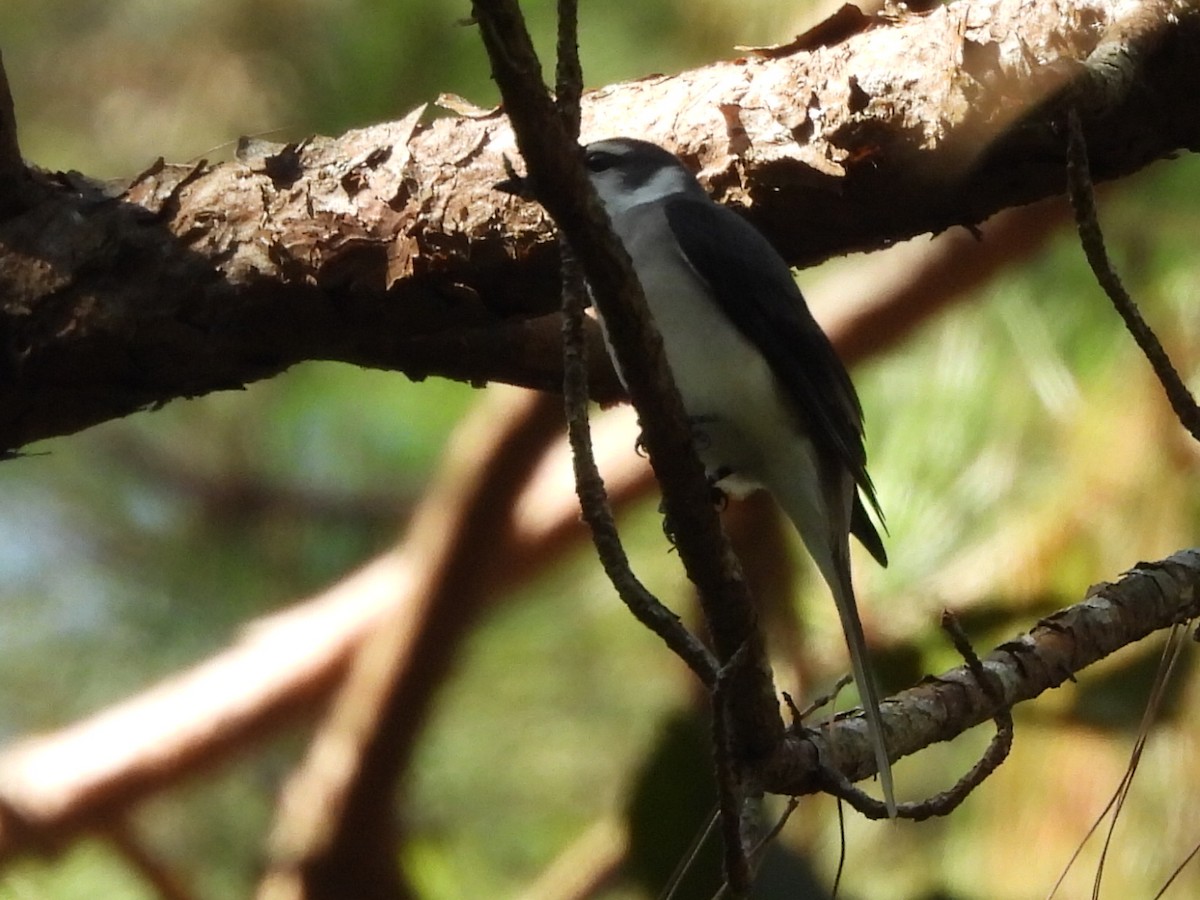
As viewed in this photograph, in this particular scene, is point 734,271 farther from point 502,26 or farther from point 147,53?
point 147,53

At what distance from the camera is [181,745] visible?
2.45m

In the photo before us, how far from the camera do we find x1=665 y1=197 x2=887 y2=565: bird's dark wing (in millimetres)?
1730

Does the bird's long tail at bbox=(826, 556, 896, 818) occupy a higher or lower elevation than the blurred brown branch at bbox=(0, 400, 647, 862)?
lower

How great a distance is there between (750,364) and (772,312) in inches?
2.8

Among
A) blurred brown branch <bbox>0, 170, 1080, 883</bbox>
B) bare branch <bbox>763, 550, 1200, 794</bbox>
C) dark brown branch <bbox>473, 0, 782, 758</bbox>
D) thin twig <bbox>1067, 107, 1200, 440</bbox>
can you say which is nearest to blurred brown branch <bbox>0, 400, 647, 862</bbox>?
blurred brown branch <bbox>0, 170, 1080, 883</bbox>

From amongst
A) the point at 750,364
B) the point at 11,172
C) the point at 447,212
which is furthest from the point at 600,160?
the point at 11,172

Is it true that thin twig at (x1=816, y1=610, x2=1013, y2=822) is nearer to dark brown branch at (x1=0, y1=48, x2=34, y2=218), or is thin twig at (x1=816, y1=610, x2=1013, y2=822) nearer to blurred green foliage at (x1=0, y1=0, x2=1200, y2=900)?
blurred green foliage at (x1=0, y1=0, x2=1200, y2=900)

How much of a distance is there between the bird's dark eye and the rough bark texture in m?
0.11

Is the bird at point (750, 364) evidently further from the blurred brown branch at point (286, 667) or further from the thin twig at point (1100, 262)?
the blurred brown branch at point (286, 667)

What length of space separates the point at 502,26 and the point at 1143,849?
5.18 ft

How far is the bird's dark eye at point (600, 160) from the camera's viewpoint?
1.85 m

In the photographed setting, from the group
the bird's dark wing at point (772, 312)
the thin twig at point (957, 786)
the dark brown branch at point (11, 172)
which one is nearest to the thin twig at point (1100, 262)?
the thin twig at point (957, 786)

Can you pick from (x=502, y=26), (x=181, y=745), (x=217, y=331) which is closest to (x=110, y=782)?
(x=181, y=745)

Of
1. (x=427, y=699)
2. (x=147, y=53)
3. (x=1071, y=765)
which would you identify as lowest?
(x=1071, y=765)
